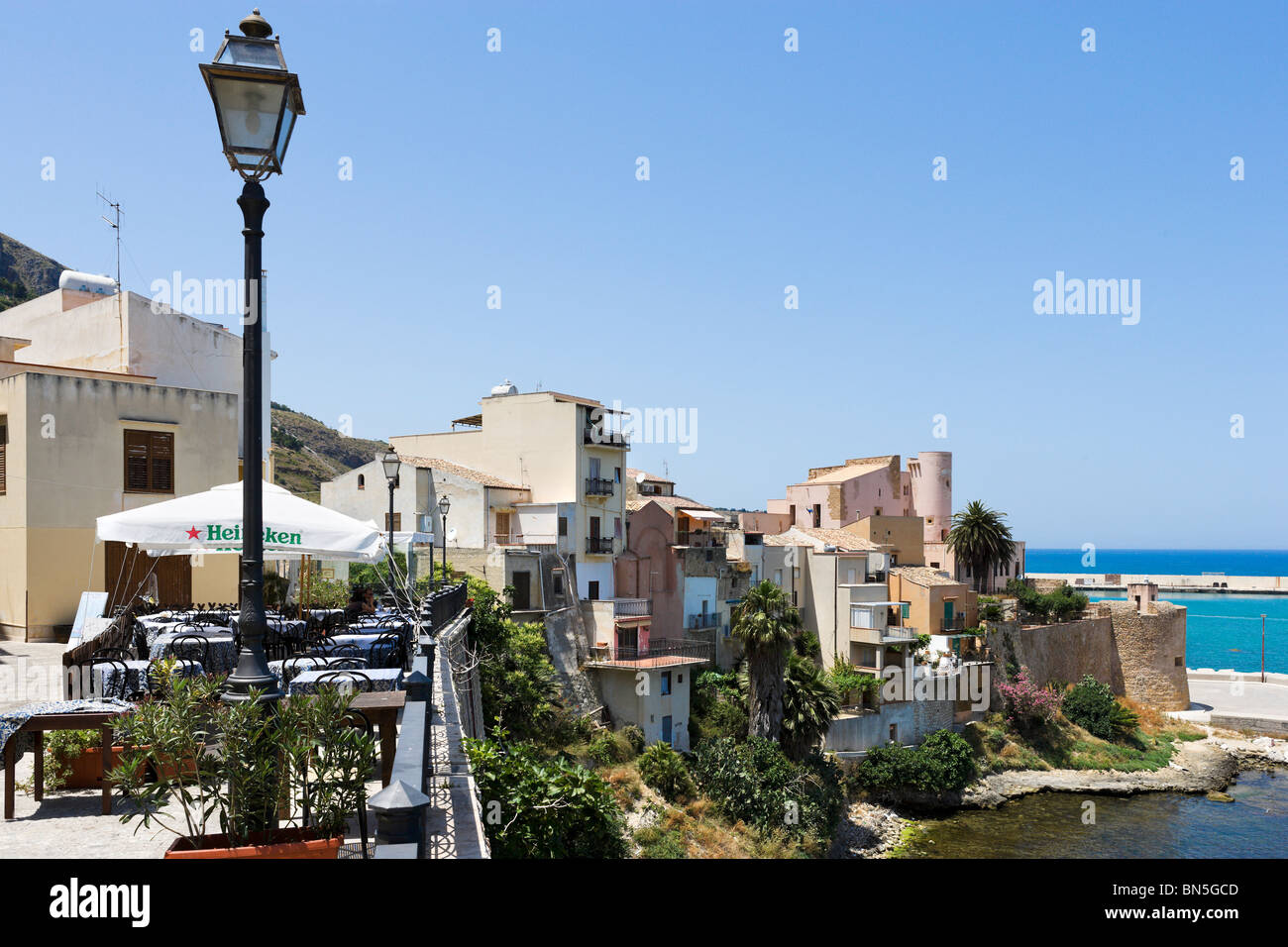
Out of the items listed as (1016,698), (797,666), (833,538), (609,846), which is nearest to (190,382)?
(609,846)

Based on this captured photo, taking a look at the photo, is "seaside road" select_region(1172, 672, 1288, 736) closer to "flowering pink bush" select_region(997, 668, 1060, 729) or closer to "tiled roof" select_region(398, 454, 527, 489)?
"flowering pink bush" select_region(997, 668, 1060, 729)

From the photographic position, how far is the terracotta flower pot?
450 cm

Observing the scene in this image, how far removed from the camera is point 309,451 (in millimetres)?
86625

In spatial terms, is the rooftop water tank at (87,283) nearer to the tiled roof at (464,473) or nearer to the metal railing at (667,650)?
the tiled roof at (464,473)

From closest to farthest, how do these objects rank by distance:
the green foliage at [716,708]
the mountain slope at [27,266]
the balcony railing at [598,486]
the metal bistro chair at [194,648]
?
the metal bistro chair at [194,648]
the green foliage at [716,708]
the balcony railing at [598,486]
the mountain slope at [27,266]

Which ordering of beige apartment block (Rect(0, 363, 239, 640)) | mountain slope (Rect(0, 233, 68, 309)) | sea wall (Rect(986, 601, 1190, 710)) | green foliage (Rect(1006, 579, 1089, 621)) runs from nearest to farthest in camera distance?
beige apartment block (Rect(0, 363, 239, 640))
sea wall (Rect(986, 601, 1190, 710))
green foliage (Rect(1006, 579, 1089, 621))
mountain slope (Rect(0, 233, 68, 309))

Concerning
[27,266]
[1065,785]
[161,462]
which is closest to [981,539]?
[1065,785]

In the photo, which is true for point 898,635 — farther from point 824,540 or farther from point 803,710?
point 803,710

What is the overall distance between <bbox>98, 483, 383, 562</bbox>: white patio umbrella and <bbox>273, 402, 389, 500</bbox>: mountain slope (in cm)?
5020

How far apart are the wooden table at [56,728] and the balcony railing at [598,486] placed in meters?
34.7

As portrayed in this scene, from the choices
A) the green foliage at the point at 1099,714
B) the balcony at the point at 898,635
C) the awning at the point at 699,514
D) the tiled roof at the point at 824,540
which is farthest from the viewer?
the tiled roof at the point at 824,540

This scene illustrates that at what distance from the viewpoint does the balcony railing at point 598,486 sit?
41.6 metres

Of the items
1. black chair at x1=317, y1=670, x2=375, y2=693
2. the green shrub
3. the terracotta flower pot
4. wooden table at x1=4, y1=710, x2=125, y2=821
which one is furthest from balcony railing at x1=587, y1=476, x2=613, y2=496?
the terracotta flower pot

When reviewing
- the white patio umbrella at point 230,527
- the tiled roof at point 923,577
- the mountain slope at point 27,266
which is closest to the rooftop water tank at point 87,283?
the white patio umbrella at point 230,527
